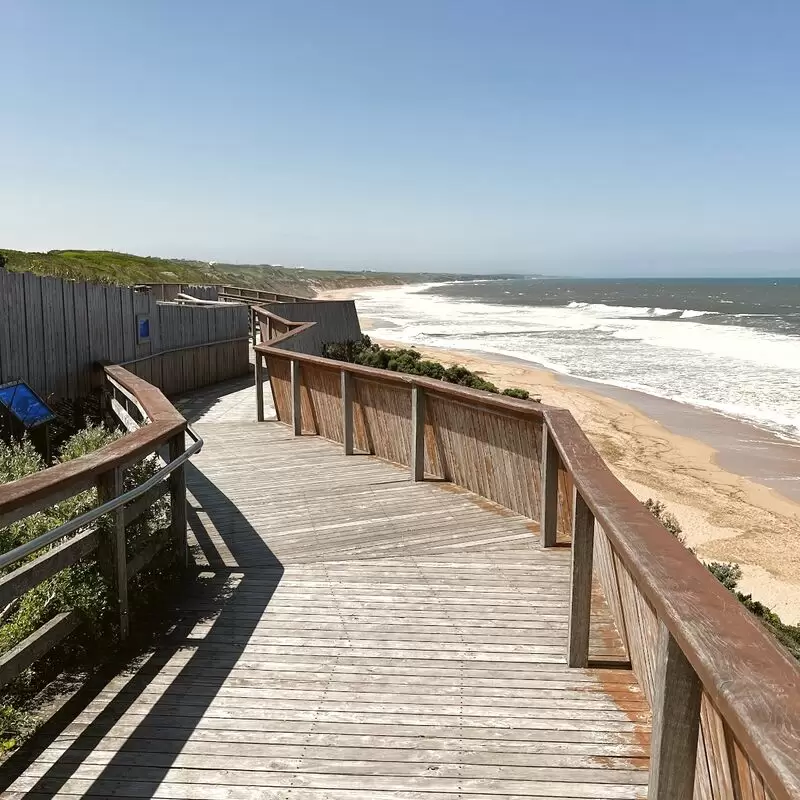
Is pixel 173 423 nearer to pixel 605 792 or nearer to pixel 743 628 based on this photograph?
pixel 605 792

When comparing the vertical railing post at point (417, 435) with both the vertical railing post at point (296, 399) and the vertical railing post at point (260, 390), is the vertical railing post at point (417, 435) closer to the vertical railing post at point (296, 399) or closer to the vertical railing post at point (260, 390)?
the vertical railing post at point (296, 399)

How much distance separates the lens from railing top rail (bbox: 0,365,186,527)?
290 centimetres

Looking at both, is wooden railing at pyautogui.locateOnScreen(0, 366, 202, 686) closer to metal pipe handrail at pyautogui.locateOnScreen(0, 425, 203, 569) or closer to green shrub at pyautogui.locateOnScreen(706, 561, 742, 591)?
metal pipe handrail at pyautogui.locateOnScreen(0, 425, 203, 569)

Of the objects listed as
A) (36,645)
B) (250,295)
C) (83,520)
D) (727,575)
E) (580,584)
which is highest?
(250,295)

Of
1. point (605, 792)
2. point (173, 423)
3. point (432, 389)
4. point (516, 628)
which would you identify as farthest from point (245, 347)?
point (605, 792)

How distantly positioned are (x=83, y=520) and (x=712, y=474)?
13.9m

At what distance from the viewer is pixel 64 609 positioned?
351 centimetres

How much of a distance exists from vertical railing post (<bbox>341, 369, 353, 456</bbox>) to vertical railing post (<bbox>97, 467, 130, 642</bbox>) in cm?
464

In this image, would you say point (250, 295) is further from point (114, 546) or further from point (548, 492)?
point (114, 546)

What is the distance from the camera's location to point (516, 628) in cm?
413

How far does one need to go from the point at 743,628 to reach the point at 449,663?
2.14 meters

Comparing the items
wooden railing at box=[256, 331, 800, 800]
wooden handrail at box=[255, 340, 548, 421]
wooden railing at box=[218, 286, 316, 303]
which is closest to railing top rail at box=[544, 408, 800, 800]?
wooden railing at box=[256, 331, 800, 800]

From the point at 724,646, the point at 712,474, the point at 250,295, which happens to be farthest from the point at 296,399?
the point at 250,295

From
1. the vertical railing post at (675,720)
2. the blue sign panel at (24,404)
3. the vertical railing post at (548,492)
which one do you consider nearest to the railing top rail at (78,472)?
the vertical railing post at (675,720)
